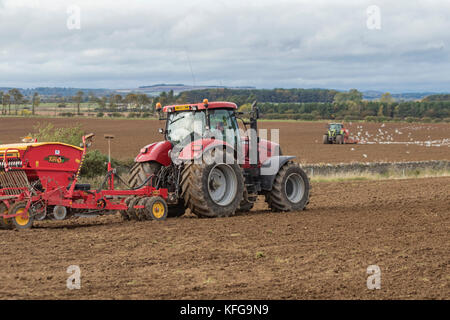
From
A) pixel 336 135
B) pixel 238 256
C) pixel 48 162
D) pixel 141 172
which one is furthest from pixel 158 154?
pixel 336 135

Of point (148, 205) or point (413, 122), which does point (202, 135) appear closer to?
point (148, 205)

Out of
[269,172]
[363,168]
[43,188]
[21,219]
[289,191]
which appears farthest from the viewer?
[363,168]

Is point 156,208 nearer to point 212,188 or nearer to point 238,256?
point 212,188

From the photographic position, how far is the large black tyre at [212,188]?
1126cm

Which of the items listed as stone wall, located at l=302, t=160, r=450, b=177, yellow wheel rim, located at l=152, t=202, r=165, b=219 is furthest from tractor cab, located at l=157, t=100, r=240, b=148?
stone wall, located at l=302, t=160, r=450, b=177

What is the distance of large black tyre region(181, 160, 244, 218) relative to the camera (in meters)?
11.3

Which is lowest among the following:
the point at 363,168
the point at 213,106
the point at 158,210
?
the point at 363,168

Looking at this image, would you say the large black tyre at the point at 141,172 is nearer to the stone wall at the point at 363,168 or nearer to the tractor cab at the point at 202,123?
the tractor cab at the point at 202,123

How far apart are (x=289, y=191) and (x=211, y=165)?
2.74m

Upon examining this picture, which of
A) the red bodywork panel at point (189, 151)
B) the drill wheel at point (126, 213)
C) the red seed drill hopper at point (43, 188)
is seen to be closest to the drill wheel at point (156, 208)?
the drill wheel at point (126, 213)

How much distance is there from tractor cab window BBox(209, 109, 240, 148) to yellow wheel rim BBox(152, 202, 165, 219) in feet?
5.58

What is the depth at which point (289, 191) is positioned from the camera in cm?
1355

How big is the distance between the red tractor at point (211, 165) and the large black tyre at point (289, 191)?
2 cm
